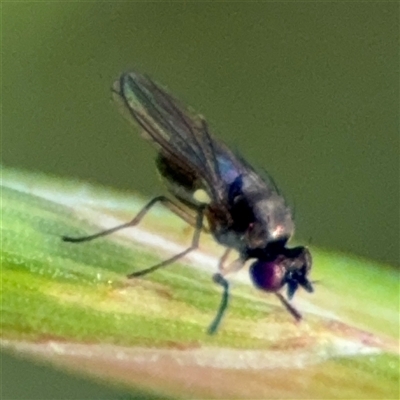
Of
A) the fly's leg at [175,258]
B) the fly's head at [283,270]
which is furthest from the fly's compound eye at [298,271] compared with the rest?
the fly's leg at [175,258]

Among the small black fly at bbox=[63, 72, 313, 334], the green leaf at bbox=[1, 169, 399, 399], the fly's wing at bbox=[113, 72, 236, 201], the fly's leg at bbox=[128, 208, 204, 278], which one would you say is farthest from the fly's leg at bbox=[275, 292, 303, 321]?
the fly's wing at bbox=[113, 72, 236, 201]

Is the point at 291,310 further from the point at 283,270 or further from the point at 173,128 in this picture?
the point at 173,128

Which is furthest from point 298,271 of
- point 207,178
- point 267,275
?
point 207,178

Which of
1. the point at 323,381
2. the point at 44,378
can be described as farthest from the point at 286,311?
the point at 44,378

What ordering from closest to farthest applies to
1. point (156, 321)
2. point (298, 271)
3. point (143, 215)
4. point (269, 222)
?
point (156, 321)
point (143, 215)
point (298, 271)
point (269, 222)

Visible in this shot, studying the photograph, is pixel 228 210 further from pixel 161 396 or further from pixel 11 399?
pixel 11 399

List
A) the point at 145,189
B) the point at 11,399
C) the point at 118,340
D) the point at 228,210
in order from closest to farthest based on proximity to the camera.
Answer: the point at 118,340, the point at 228,210, the point at 11,399, the point at 145,189

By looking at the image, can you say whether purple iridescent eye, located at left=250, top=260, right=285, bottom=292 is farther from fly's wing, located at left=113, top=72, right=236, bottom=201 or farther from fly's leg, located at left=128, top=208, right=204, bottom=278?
fly's wing, located at left=113, top=72, right=236, bottom=201
